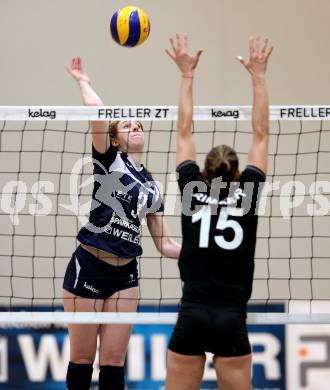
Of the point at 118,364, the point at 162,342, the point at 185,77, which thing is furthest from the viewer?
the point at 162,342

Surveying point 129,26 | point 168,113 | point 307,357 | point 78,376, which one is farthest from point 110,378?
point 307,357

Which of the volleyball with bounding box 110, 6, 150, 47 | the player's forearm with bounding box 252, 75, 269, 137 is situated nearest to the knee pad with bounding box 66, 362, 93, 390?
the player's forearm with bounding box 252, 75, 269, 137

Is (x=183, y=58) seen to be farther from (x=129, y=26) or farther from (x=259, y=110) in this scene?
(x=129, y=26)

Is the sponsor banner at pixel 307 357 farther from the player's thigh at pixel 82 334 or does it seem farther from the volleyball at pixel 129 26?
the volleyball at pixel 129 26

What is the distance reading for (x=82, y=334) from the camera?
5.32 metres

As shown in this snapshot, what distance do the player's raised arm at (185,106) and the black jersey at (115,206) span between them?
778 mm

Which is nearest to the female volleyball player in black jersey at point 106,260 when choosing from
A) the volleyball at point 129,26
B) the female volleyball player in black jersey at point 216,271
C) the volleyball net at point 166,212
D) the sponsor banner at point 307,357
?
the volleyball at point 129,26

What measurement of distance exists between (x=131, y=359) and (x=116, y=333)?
2521 millimetres

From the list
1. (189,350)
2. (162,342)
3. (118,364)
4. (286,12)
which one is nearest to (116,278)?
(118,364)

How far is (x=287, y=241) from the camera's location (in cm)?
792

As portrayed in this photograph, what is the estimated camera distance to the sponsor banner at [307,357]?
7.73m

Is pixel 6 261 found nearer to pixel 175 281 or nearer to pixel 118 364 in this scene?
pixel 175 281

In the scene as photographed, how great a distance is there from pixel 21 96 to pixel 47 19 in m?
0.78

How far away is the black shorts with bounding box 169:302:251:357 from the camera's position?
4.30 m
